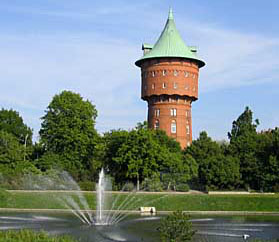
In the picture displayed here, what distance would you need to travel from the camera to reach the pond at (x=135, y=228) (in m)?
19.9

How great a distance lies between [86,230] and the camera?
21453mm

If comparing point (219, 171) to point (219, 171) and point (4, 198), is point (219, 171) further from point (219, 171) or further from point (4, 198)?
point (4, 198)

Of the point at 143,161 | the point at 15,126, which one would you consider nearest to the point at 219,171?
the point at 143,161

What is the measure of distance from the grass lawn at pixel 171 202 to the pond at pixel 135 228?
487 centimetres

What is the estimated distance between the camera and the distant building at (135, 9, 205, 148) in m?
55.4

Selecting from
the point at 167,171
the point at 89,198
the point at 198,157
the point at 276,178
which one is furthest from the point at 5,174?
the point at 276,178

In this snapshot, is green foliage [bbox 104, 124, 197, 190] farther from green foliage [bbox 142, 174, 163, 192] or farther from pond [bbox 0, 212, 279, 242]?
pond [bbox 0, 212, 279, 242]

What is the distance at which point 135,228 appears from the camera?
2272 centimetres

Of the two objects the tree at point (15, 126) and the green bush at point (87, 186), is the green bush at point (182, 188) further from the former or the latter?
the tree at point (15, 126)

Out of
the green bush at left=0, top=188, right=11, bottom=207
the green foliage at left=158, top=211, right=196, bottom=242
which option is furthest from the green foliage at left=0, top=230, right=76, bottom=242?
the green bush at left=0, top=188, right=11, bottom=207

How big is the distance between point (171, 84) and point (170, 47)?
390cm

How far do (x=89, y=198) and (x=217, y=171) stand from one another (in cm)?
1205

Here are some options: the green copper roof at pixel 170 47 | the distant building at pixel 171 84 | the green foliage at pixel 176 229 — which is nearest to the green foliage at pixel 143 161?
the distant building at pixel 171 84

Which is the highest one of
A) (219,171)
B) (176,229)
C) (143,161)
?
(143,161)
